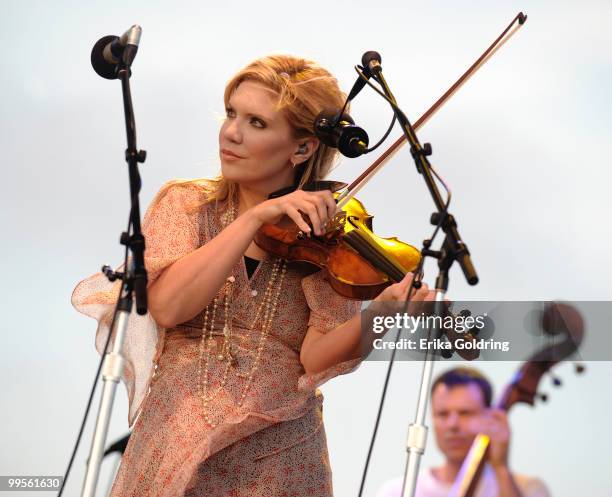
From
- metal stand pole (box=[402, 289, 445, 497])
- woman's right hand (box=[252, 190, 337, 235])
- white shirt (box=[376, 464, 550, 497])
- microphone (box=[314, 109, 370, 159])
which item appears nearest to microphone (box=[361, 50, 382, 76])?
microphone (box=[314, 109, 370, 159])

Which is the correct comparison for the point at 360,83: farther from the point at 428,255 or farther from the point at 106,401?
the point at 106,401

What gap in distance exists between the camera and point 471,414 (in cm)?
146

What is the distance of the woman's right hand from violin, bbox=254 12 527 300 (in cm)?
14

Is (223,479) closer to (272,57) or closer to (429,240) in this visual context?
(429,240)

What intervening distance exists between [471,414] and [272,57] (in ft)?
3.53

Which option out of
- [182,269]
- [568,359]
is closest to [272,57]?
[182,269]

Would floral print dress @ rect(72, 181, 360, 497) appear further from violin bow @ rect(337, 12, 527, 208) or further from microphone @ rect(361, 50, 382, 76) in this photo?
microphone @ rect(361, 50, 382, 76)

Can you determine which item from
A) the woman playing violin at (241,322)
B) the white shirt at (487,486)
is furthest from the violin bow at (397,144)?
the white shirt at (487,486)

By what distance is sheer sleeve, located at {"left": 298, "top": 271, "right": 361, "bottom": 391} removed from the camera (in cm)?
214

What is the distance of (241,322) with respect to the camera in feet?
7.14

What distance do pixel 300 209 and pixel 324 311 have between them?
0.83ft

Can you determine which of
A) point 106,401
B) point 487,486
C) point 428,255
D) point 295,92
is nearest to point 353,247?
point 295,92

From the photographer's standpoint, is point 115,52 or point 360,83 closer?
point 115,52

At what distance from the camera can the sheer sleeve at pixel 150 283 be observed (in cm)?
211
